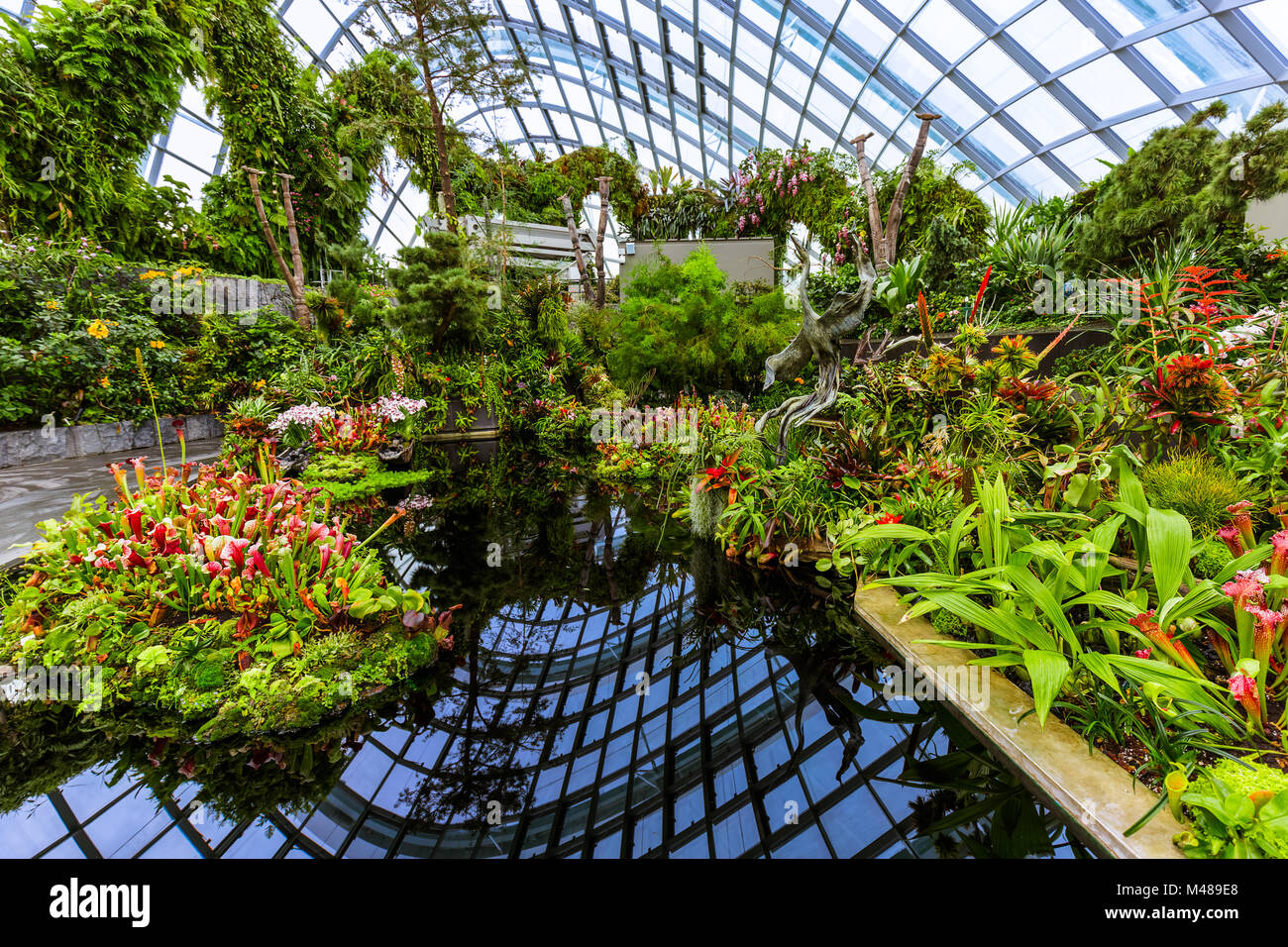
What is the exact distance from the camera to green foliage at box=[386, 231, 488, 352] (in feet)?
26.3

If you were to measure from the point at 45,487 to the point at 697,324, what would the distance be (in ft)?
22.8

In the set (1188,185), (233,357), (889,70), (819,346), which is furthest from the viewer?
(889,70)

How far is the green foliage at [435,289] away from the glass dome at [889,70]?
3783 millimetres

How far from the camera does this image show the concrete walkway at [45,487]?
3.60 m

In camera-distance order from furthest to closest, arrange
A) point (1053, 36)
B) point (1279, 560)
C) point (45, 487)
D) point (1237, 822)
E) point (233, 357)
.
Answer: point (1053, 36), point (233, 357), point (45, 487), point (1279, 560), point (1237, 822)

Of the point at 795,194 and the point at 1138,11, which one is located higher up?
the point at 1138,11

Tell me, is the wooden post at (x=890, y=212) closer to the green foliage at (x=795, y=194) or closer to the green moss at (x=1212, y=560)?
the green foliage at (x=795, y=194)

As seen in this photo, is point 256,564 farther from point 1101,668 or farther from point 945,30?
point 945,30

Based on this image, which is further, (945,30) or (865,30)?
(865,30)

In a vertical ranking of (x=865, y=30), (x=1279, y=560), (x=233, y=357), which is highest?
(x=865, y=30)

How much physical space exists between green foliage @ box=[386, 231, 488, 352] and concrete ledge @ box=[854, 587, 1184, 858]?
7720 mm

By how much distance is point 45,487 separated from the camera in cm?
478

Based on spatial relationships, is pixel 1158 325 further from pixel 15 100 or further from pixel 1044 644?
pixel 15 100

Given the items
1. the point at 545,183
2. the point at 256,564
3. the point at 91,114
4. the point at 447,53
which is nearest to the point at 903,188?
the point at 447,53
